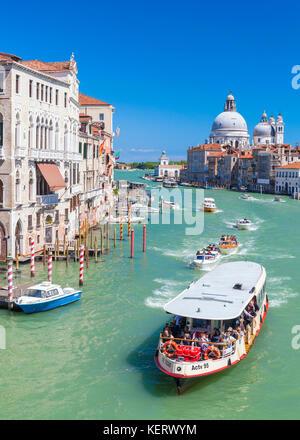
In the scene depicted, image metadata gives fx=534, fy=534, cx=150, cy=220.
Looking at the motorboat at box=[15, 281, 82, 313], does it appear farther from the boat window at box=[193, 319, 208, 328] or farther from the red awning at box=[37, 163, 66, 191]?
the red awning at box=[37, 163, 66, 191]

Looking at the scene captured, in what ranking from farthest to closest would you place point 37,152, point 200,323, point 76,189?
point 76,189 → point 37,152 → point 200,323

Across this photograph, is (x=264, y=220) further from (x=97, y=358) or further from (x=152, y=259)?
(x=97, y=358)

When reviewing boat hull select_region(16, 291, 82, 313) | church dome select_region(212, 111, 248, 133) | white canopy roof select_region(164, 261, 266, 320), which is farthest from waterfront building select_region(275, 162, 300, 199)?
boat hull select_region(16, 291, 82, 313)

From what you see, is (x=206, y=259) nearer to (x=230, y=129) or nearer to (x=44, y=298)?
(x=44, y=298)

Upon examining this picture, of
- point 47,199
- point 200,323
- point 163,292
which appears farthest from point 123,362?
point 47,199

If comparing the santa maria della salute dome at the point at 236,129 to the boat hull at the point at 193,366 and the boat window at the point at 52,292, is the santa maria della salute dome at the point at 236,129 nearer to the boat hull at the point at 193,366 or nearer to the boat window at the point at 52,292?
the boat window at the point at 52,292

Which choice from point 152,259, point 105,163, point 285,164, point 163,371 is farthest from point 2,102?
point 285,164
